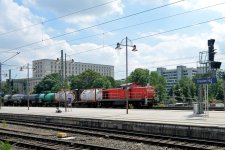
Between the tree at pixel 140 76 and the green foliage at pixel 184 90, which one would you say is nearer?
the tree at pixel 140 76

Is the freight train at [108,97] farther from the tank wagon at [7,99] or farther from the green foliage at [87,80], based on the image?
the green foliage at [87,80]

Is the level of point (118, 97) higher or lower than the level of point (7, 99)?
higher

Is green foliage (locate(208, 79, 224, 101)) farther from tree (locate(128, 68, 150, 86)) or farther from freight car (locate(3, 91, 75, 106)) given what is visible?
freight car (locate(3, 91, 75, 106))

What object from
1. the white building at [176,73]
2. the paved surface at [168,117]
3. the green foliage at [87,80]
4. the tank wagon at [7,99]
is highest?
the white building at [176,73]

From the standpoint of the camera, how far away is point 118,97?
50.9 m

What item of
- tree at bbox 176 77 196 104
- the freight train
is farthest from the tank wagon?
tree at bbox 176 77 196 104

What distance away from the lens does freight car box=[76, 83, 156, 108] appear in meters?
47.5

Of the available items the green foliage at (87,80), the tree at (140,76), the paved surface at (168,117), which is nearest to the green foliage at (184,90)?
the tree at (140,76)

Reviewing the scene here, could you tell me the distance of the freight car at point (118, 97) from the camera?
4753 centimetres

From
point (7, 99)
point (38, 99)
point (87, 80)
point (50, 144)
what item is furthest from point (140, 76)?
point (50, 144)

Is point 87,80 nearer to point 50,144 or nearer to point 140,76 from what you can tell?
point 140,76

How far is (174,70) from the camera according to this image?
631 feet

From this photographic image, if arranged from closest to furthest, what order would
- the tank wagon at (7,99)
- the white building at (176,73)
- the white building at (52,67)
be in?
the white building at (52,67), the tank wagon at (7,99), the white building at (176,73)

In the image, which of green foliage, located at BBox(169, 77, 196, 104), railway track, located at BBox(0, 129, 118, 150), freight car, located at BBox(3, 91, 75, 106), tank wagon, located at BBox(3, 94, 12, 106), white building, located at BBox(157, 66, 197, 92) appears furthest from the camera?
white building, located at BBox(157, 66, 197, 92)
